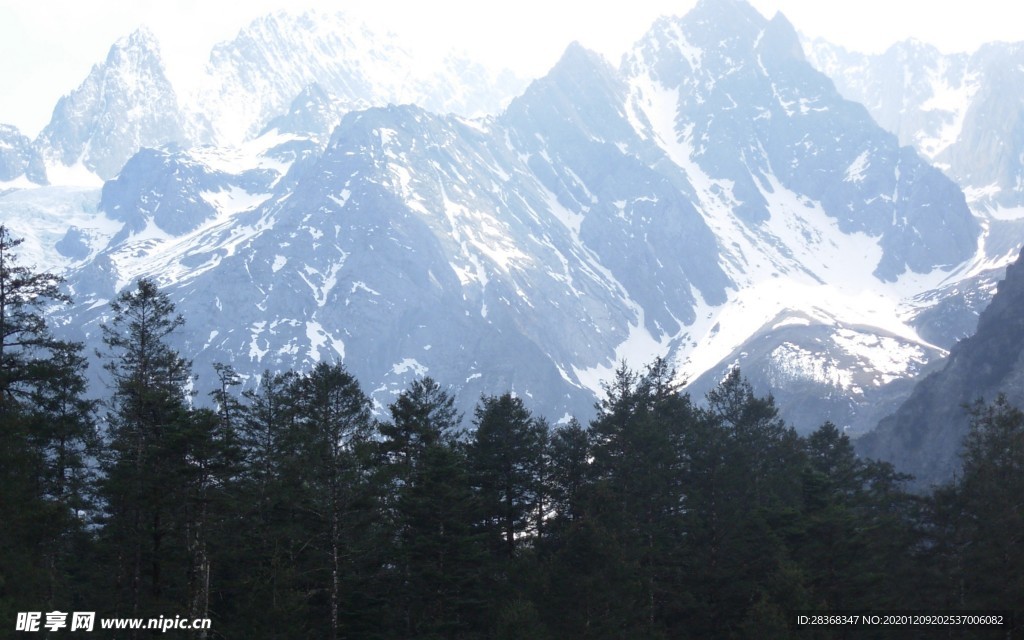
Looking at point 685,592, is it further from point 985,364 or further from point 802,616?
point 985,364

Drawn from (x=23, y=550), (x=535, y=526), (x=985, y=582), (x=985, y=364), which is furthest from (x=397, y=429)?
(x=985, y=364)

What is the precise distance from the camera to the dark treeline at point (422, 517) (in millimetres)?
47344

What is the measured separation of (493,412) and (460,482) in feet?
29.0

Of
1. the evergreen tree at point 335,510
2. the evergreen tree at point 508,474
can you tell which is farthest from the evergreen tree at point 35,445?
the evergreen tree at point 508,474

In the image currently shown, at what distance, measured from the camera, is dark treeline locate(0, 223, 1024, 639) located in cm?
4734

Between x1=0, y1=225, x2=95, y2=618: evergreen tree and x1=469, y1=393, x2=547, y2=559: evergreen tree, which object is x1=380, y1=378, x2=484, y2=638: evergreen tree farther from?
x1=0, y1=225, x2=95, y2=618: evergreen tree

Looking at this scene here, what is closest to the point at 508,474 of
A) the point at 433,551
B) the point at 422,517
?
the point at 422,517

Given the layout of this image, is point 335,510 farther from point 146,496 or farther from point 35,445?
point 35,445

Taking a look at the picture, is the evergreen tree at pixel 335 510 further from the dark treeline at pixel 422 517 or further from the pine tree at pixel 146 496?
the pine tree at pixel 146 496

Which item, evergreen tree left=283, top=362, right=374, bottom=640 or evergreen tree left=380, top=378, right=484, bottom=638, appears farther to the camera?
evergreen tree left=380, top=378, right=484, bottom=638

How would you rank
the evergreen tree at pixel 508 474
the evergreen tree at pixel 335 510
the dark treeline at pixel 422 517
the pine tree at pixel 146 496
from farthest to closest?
the evergreen tree at pixel 508 474 < the evergreen tree at pixel 335 510 < the dark treeline at pixel 422 517 < the pine tree at pixel 146 496

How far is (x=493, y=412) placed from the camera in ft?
220

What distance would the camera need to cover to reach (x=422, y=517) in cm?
5619

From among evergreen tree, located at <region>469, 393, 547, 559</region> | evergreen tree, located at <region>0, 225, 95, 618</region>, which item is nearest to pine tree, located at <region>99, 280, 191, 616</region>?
evergreen tree, located at <region>0, 225, 95, 618</region>
